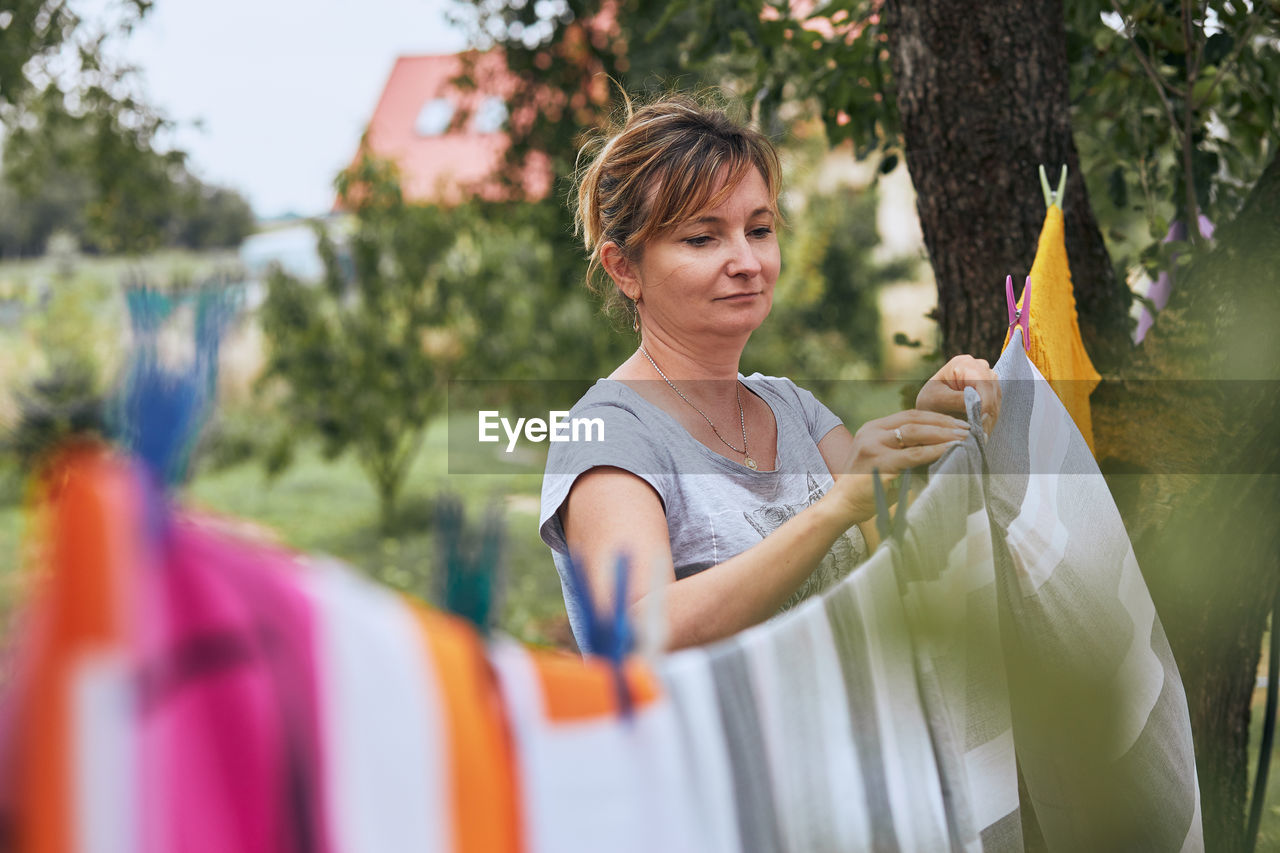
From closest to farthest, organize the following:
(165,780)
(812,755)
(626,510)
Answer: (165,780) < (812,755) < (626,510)

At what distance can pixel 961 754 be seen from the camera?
0.90 meters

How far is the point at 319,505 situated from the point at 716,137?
8.34m

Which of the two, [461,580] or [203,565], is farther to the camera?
[461,580]

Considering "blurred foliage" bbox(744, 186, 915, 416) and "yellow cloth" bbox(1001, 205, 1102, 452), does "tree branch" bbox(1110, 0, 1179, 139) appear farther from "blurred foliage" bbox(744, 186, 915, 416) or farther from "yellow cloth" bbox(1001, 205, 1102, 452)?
"blurred foliage" bbox(744, 186, 915, 416)

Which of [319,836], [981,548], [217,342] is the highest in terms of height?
[217,342]

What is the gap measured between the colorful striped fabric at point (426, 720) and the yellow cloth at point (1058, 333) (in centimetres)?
53

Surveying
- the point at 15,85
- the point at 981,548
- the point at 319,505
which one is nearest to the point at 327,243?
the point at 319,505

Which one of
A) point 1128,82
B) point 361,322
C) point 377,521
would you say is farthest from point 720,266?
point 377,521

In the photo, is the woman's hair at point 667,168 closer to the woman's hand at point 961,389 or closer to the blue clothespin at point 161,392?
the woman's hand at point 961,389

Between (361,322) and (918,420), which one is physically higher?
(361,322)

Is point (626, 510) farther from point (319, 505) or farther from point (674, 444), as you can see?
point (319, 505)

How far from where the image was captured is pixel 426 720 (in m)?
0.49

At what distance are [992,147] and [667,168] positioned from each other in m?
0.80

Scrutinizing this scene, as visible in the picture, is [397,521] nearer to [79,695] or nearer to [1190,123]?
[1190,123]
